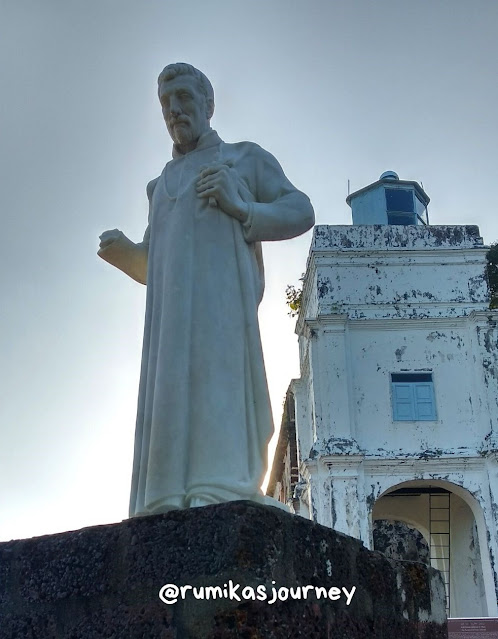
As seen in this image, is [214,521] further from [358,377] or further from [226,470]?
[358,377]

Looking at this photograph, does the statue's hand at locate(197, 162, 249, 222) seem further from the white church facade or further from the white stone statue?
the white church facade

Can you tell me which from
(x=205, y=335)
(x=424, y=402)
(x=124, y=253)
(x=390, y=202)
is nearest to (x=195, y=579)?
→ (x=205, y=335)

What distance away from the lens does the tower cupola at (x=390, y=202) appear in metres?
19.6

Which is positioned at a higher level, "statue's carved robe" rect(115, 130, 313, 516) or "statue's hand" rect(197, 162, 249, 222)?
"statue's hand" rect(197, 162, 249, 222)

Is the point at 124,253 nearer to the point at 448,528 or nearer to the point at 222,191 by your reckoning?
the point at 222,191

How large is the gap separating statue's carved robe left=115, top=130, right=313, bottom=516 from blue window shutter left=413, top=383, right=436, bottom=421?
12.5 meters

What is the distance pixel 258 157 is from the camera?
3.83 meters

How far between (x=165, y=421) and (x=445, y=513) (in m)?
14.9

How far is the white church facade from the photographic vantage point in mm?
15273

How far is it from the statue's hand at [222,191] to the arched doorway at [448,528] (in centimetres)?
1256

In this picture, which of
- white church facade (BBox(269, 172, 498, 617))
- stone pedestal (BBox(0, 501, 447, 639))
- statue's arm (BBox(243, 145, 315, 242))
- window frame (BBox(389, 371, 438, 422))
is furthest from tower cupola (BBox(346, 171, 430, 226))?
stone pedestal (BBox(0, 501, 447, 639))

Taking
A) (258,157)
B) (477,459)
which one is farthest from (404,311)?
(258,157)

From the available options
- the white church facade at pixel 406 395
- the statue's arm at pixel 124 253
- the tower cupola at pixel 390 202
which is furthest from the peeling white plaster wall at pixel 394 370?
the statue's arm at pixel 124 253

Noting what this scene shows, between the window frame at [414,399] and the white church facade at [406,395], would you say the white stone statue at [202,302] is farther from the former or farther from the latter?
the window frame at [414,399]
